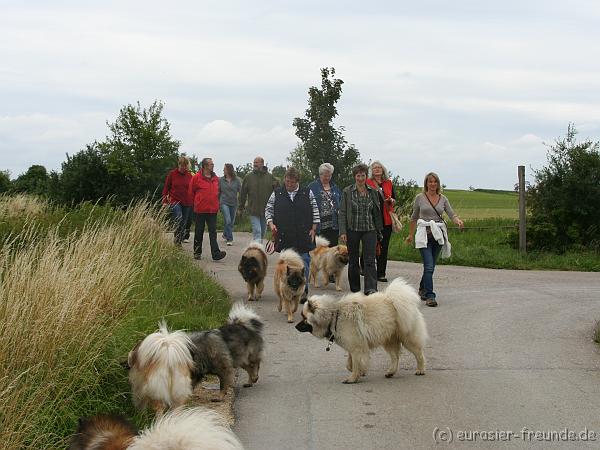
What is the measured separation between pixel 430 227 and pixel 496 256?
266 inches

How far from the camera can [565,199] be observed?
1969 centimetres

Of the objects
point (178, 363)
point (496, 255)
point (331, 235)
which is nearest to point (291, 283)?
point (331, 235)

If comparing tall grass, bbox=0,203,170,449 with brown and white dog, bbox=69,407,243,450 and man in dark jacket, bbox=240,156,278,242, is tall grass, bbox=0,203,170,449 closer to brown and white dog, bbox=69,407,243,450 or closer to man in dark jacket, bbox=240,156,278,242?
brown and white dog, bbox=69,407,243,450

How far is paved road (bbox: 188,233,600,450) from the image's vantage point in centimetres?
647

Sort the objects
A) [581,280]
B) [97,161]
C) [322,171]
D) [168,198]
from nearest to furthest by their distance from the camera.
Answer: [322,171]
[581,280]
[168,198]
[97,161]

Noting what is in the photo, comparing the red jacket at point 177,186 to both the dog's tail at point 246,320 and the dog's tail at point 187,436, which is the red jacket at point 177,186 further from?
the dog's tail at point 187,436

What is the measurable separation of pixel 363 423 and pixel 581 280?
416 inches

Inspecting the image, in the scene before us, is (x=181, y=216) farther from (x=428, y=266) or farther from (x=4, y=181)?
(x=4, y=181)

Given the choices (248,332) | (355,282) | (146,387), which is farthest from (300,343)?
(146,387)

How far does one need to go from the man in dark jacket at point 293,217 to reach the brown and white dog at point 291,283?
817 millimetres

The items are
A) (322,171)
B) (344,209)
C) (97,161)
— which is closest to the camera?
(344,209)

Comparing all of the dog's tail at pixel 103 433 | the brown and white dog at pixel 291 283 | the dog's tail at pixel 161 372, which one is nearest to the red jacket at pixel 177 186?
the brown and white dog at pixel 291 283

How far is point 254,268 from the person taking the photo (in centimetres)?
1274

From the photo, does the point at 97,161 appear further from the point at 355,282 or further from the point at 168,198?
the point at 355,282
